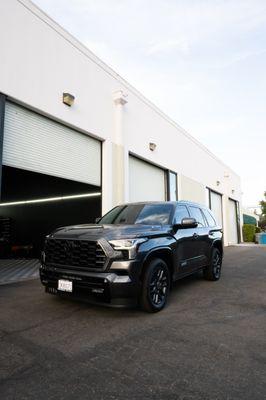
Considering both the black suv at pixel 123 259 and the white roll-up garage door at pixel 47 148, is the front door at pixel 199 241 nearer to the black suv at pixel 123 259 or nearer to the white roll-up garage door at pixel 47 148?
the black suv at pixel 123 259

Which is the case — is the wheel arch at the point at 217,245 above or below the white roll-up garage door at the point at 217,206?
below

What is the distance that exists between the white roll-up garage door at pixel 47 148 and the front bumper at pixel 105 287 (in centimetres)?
397

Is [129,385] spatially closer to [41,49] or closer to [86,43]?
[41,49]

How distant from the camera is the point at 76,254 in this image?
3.84 m

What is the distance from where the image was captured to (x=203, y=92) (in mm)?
12961

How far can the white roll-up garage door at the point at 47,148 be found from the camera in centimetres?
641

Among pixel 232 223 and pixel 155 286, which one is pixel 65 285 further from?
pixel 232 223

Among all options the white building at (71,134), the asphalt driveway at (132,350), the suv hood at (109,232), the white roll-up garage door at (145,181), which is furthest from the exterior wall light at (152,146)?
the asphalt driveway at (132,350)

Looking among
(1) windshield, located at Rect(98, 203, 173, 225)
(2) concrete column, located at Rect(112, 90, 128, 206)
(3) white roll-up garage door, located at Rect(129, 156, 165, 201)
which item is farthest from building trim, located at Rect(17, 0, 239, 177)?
(1) windshield, located at Rect(98, 203, 173, 225)

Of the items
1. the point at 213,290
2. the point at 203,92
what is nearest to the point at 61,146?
the point at 213,290

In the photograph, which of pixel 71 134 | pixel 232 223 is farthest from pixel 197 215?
pixel 232 223

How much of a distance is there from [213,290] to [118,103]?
7.05m

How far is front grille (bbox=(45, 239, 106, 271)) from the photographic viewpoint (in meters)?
3.66

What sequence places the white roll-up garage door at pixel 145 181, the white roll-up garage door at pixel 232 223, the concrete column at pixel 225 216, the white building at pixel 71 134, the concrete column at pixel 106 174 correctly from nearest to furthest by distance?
1. the white building at pixel 71 134
2. the concrete column at pixel 106 174
3. the white roll-up garage door at pixel 145 181
4. the concrete column at pixel 225 216
5. the white roll-up garage door at pixel 232 223
